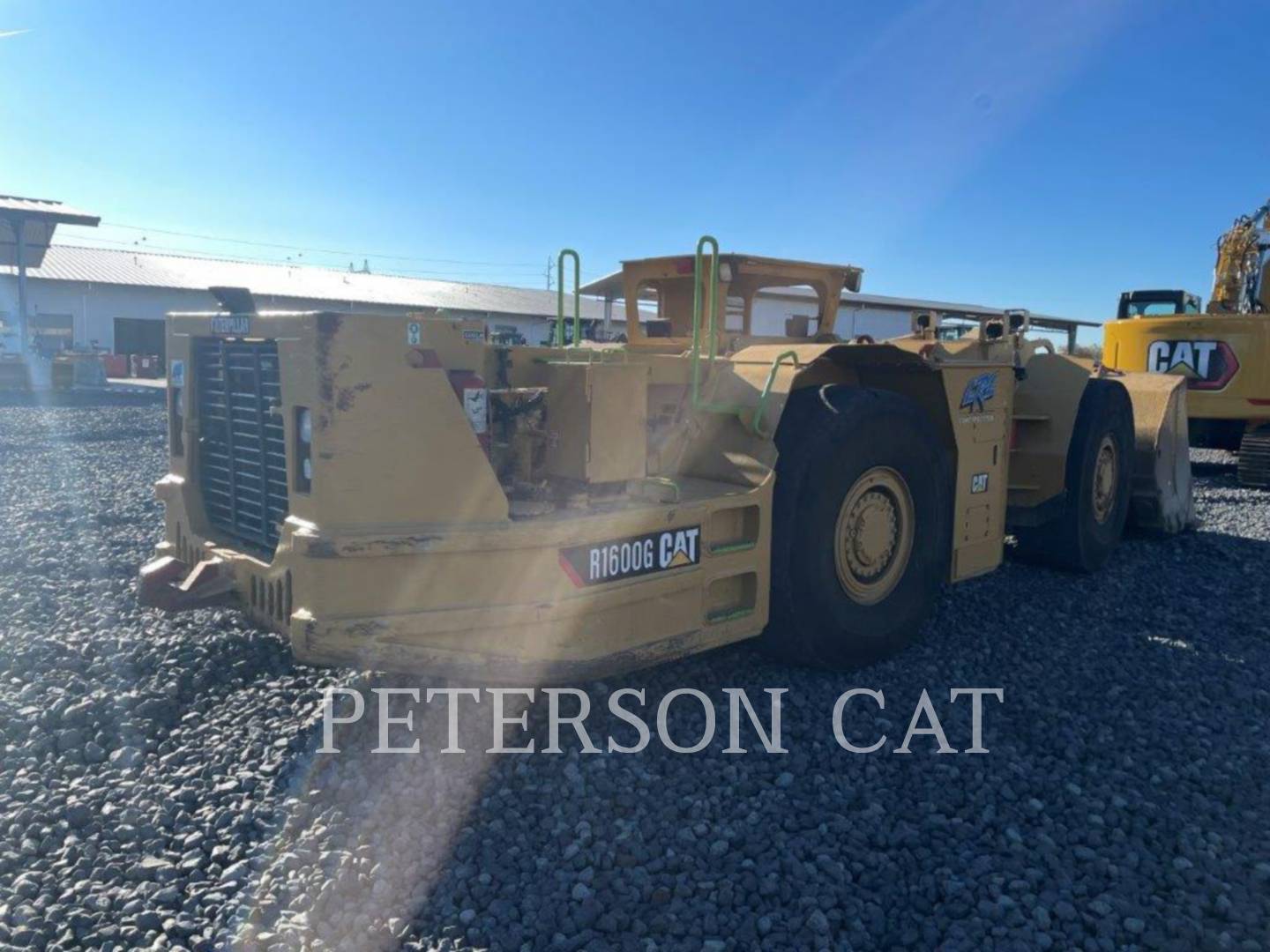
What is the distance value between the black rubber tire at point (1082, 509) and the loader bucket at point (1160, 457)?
0.81 m

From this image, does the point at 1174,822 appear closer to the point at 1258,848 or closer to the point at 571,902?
the point at 1258,848

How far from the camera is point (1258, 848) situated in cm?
318

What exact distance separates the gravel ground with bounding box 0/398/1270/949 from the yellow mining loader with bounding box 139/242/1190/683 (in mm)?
468

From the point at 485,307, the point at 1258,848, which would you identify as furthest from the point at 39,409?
the point at 485,307

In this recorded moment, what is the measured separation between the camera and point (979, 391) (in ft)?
17.5

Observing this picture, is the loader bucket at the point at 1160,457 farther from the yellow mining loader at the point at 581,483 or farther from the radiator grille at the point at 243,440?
the radiator grille at the point at 243,440

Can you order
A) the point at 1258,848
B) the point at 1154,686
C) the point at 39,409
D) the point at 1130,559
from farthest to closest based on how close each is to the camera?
1. the point at 39,409
2. the point at 1130,559
3. the point at 1154,686
4. the point at 1258,848

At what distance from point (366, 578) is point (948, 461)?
322 centimetres

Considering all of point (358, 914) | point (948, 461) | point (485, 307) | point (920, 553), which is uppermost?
point (485, 307)

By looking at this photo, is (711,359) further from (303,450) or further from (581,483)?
(303,450)

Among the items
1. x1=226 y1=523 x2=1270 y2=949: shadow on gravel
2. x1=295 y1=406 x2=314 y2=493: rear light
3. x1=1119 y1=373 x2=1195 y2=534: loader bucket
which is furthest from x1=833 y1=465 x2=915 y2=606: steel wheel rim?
x1=1119 y1=373 x2=1195 y2=534: loader bucket

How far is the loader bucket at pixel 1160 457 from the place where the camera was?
24.6 ft

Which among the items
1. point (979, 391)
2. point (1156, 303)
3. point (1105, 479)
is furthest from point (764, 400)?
point (1156, 303)

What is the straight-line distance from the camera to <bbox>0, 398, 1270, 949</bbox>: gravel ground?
2754 mm
